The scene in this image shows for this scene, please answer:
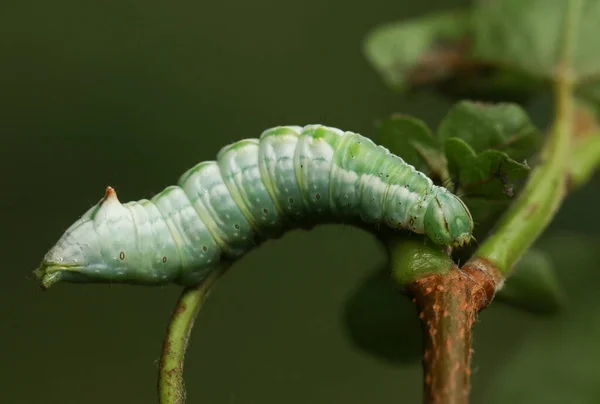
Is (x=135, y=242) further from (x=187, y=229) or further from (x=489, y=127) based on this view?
(x=489, y=127)

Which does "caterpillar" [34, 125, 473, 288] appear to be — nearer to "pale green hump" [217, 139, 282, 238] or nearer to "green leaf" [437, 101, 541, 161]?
"pale green hump" [217, 139, 282, 238]

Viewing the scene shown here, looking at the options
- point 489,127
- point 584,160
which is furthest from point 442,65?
point 489,127

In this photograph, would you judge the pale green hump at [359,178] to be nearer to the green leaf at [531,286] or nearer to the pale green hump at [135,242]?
the pale green hump at [135,242]

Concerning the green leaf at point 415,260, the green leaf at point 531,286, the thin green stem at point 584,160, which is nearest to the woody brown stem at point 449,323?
the green leaf at point 415,260

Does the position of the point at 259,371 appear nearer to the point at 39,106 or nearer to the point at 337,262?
the point at 337,262

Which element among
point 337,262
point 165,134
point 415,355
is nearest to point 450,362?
point 415,355

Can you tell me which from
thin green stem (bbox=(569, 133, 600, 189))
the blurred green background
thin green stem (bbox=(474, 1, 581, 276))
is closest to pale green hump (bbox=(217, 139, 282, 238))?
thin green stem (bbox=(474, 1, 581, 276))

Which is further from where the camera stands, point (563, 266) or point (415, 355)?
point (563, 266)
